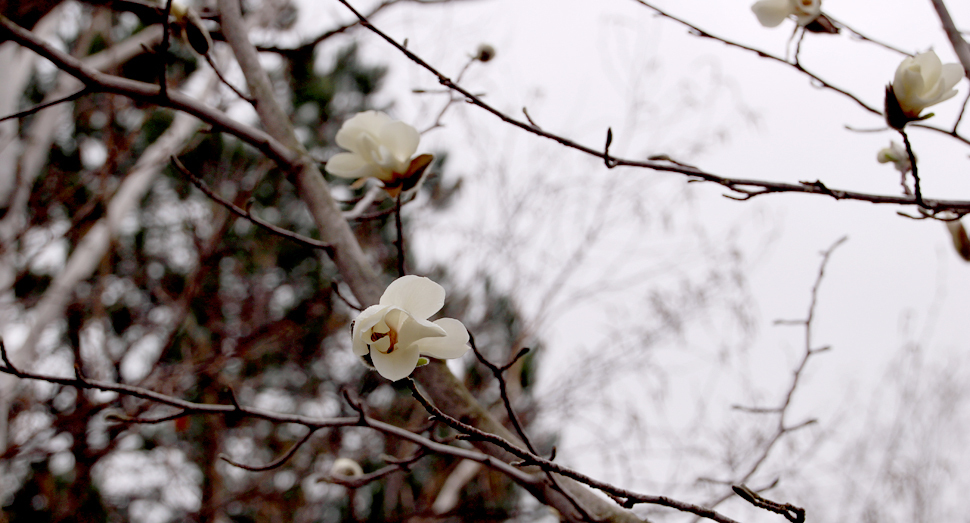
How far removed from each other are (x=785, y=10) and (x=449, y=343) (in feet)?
2.31

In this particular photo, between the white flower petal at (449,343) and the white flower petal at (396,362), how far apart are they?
22 mm

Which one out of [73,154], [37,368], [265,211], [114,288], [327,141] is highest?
[327,141]

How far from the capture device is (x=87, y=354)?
2.40 meters

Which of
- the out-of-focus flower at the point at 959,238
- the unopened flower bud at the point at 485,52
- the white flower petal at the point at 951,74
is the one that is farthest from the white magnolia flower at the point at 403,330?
the out-of-focus flower at the point at 959,238

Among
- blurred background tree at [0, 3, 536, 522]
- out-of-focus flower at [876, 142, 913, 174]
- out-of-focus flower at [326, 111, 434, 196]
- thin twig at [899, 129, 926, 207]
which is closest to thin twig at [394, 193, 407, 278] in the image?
out-of-focus flower at [326, 111, 434, 196]

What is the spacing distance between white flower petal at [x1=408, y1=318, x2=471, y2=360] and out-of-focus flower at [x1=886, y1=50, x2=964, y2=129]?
1.93ft

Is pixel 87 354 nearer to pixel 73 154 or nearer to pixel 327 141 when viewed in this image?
pixel 73 154

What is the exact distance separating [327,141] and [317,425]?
17.6 feet

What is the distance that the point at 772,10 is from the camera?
873 millimetres

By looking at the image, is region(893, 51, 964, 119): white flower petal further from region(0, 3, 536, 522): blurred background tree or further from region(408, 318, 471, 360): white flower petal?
region(0, 3, 536, 522): blurred background tree

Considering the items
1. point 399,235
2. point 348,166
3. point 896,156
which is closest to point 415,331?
point 399,235

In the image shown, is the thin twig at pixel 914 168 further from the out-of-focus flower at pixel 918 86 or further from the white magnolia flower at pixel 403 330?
the white magnolia flower at pixel 403 330

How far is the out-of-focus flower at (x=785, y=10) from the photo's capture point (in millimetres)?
852

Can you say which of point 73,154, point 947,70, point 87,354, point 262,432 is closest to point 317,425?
point 947,70
